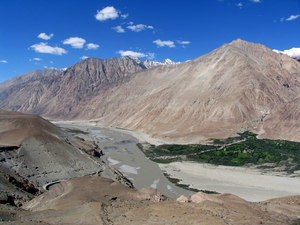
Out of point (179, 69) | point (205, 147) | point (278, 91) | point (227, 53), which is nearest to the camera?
point (205, 147)

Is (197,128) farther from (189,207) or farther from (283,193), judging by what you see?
(189,207)

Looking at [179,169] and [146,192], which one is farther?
[179,169]

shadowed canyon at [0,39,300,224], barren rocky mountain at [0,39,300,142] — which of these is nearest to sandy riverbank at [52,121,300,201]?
shadowed canyon at [0,39,300,224]

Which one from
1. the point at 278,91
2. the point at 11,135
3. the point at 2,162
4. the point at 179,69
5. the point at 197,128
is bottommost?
the point at 2,162

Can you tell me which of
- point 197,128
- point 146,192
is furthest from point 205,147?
point 146,192

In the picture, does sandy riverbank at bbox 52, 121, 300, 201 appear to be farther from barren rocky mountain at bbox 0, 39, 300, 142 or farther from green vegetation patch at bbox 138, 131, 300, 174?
barren rocky mountain at bbox 0, 39, 300, 142

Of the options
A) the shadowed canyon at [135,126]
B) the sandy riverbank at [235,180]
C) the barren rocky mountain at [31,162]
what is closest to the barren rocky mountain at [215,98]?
the shadowed canyon at [135,126]
